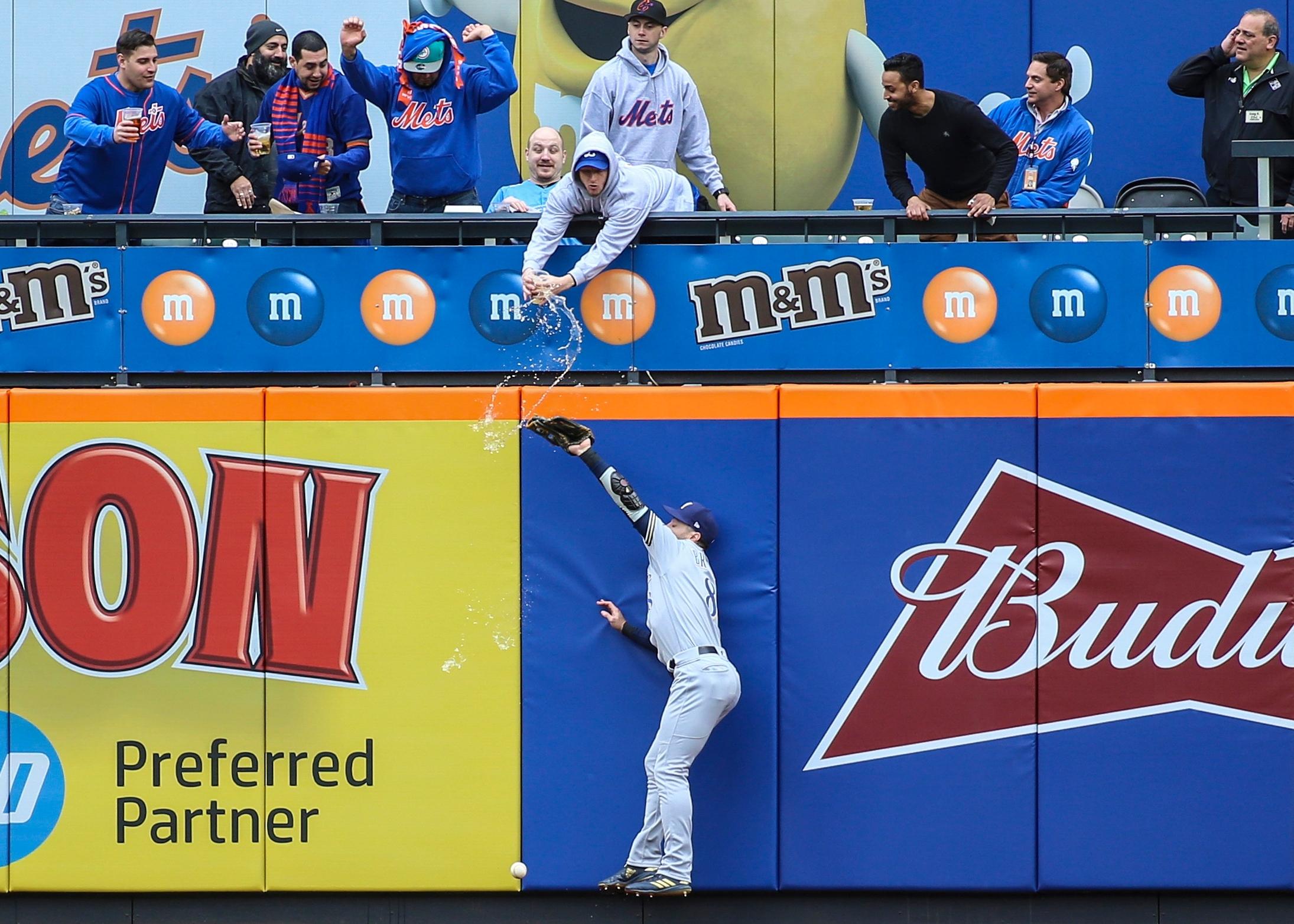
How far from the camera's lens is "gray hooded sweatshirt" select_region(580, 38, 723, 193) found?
9266 mm

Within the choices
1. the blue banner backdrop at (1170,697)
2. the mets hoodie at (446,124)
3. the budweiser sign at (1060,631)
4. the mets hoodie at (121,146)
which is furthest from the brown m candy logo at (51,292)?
the blue banner backdrop at (1170,697)

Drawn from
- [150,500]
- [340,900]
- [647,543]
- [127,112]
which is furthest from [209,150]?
[340,900]

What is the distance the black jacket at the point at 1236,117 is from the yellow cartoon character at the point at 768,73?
251 centimetres

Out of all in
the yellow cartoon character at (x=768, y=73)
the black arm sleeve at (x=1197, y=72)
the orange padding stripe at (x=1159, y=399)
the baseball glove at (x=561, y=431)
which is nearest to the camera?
the baseball glove at (x=561, y=431)

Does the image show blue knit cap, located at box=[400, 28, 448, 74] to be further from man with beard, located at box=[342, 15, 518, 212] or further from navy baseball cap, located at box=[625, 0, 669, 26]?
navy baseball cap, located at box=[625, 0, 669, 26]

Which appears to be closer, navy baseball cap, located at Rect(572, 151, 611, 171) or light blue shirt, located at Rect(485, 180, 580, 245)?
navy baseball cap, located at Rect(572, 151, 611, 171)

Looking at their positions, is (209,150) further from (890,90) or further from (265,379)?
(890,90)

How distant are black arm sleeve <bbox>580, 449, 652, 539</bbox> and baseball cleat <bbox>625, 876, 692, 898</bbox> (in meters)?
1.86

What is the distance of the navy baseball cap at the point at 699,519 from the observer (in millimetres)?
8445

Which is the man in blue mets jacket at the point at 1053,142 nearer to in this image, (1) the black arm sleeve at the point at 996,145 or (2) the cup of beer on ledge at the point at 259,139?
(1) the black arm sleeve at the point at 996,145

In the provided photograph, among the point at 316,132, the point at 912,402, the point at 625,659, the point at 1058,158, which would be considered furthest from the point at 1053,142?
the point at 316,132

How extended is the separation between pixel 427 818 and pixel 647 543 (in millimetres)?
2022

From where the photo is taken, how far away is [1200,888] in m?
8.65

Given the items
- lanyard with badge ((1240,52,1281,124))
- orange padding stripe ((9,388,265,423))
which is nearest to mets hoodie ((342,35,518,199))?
orange padding stripe ((9,388,265,423))
